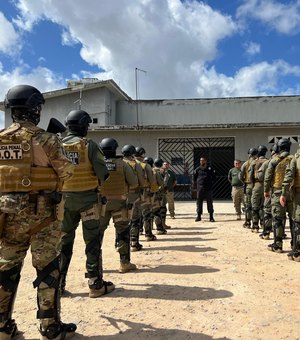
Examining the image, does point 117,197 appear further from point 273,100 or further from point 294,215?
point 273,100

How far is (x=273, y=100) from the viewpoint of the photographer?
→ 22109mm

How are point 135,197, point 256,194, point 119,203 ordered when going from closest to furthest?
point 119,203 → point 135,197 → point 256,194

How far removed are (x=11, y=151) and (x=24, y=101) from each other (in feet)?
1.40

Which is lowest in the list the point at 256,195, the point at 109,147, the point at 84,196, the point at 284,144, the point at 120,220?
the point at 120,220

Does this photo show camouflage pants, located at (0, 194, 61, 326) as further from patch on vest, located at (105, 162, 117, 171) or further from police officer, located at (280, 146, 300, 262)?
police officer, located at (280, 146, 300, 262)

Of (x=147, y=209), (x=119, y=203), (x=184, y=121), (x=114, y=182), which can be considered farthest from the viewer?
(x=184, y=121)

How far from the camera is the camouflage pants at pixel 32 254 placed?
3049 mm

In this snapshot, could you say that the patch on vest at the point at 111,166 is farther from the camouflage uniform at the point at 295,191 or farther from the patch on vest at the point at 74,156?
the camouflage uniform at the point at 295,191

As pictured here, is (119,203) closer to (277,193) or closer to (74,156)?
(74,156)

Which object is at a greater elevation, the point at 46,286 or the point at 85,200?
the point at 85,200

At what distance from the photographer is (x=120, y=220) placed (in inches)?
212

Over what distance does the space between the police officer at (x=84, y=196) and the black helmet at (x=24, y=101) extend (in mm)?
1146

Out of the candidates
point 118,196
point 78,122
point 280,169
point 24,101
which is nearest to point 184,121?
point 280,169

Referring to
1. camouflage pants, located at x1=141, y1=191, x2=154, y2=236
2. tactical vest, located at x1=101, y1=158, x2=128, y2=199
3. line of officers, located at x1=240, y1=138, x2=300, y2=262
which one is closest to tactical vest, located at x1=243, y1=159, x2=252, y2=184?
line of officers, located at x1=240, y1=138, x2=300, y2=262
